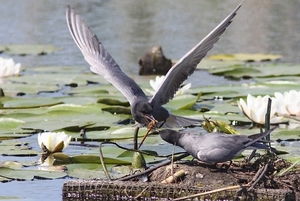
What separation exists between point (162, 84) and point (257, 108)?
0.97m

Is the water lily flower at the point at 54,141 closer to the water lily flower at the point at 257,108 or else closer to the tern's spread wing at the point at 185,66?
the tern's spread wing at the point at 185,66

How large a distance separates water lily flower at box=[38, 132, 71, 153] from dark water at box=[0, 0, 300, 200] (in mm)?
3676

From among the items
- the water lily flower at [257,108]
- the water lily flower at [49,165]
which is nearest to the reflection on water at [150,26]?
the water lily flower at [257,108]

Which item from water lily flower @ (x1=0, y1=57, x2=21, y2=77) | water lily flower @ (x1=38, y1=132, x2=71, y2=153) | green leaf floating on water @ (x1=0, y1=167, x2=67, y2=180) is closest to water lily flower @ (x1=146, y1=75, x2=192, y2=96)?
water lily flower @ (x1=38, y1=132, x2=71, y2=153)

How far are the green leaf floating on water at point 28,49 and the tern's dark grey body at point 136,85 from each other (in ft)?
17.4

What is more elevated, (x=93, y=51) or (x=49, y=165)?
(x=93, y=51)

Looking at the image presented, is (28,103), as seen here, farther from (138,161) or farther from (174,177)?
(174,177)

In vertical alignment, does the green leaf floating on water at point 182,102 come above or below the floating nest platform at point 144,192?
above

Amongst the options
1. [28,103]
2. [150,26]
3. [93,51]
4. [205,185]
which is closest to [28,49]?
[150,26]

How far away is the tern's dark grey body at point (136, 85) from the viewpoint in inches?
214

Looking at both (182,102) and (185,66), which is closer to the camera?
(185,66)

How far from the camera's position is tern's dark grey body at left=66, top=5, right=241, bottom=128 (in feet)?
17.8

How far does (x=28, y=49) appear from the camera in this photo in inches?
478

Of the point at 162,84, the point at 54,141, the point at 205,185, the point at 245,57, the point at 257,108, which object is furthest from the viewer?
the point at 245,57
